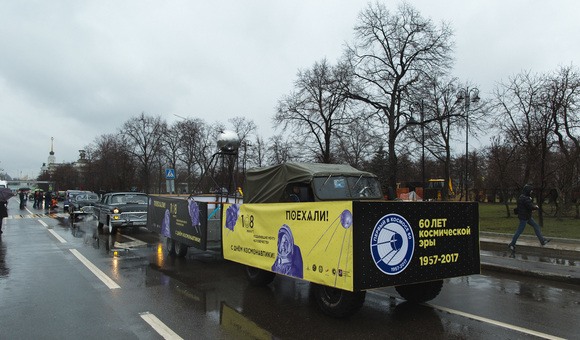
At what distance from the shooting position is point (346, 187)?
7469 millimetres

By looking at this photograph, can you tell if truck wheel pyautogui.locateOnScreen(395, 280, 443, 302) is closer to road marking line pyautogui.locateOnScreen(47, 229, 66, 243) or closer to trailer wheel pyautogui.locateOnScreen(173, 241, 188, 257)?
trailer wheel pyautogui.locateOnScreen(173, 241, 188, 257)

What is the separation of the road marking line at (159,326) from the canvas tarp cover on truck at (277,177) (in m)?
3.03

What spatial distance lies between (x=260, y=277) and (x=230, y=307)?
1247 millimetres

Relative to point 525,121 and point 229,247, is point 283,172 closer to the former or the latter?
point 229,247

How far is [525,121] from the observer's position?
60.7ft

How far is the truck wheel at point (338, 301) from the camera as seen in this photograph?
5.07 meters

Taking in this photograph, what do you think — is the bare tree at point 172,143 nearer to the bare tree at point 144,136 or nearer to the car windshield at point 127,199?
the bare tree at point 144,136

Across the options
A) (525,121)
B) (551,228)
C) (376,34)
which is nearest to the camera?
(551,228)

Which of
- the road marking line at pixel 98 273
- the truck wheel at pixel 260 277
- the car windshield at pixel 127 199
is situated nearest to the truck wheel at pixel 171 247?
the road marking line at pixel 98 273

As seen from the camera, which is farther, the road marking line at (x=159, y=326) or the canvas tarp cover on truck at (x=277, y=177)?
the canvas tarp cover on truck at (x=277, y=177)

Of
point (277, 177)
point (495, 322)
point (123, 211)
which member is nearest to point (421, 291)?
point (495, 322)

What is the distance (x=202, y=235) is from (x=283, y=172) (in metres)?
2.70

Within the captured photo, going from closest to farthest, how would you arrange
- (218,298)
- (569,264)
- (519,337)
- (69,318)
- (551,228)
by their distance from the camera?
(519,337), (69,318), (218,298), (569,264), (551,228)

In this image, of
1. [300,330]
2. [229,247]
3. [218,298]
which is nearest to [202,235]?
[229,247]
